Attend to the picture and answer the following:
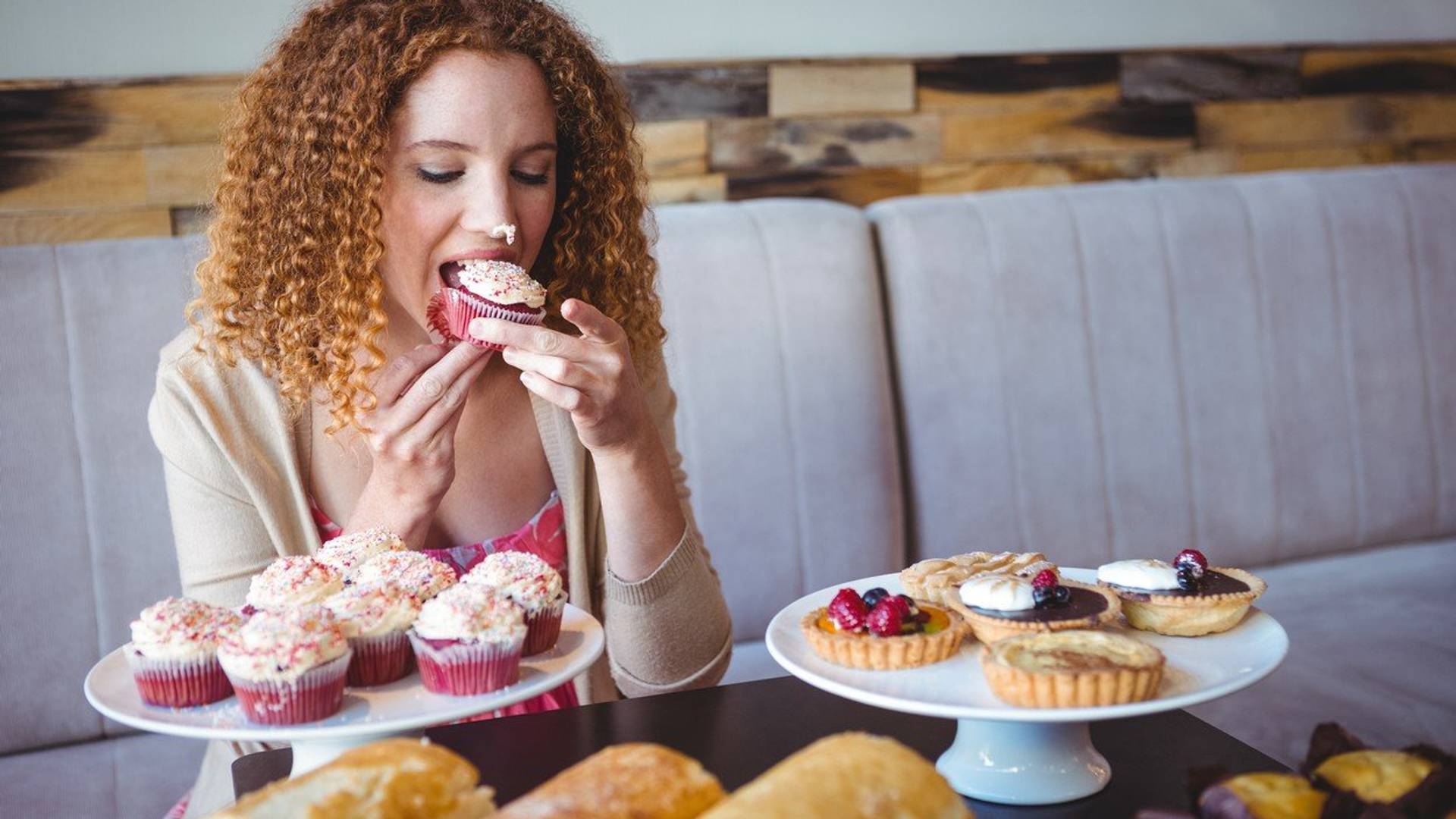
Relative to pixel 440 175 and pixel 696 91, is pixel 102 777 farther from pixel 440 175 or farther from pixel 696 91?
pixel 696 91

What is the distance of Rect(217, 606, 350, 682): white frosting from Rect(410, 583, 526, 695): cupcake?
0.24 ft

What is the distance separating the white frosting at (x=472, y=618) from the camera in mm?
1146

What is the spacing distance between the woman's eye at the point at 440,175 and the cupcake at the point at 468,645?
0.75 m

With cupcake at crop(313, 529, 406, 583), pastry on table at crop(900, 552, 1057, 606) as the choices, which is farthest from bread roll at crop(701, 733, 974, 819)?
cupcake at crop(313, 529, 406, 583)

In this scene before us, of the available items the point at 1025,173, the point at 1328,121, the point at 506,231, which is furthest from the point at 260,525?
the point at 1328,121

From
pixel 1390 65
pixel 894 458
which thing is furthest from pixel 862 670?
pixel 1390 65

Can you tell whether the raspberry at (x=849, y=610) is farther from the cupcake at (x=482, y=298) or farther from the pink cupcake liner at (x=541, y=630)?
the cupcake at (x=482, y=298)

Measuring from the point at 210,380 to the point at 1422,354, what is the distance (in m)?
2.89

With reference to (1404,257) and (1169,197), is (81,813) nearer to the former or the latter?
(1169,197)

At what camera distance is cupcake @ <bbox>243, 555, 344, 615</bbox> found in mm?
1265

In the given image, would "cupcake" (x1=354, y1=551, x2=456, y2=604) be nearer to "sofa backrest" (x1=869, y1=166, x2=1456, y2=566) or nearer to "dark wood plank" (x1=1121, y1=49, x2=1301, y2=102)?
"sofa backrest" (x1=869, y1=166, x2=1456, y2=566)

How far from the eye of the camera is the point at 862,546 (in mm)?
2938

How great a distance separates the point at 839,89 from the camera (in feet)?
11.0

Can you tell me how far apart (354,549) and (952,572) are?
2.12ft
